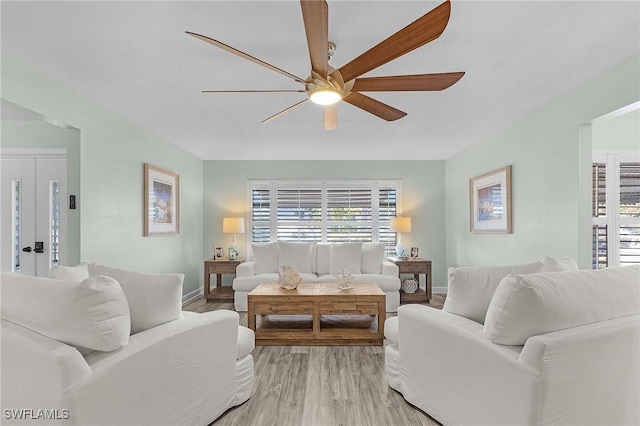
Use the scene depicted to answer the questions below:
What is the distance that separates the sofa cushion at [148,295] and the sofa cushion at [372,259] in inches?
142

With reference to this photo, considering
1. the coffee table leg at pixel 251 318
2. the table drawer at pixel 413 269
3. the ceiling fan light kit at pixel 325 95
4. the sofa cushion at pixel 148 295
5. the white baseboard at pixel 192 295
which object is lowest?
the white baseboard at pixel 192 295

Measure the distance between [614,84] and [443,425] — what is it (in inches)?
108

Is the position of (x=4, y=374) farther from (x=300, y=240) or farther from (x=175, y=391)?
(x=300, y=240)

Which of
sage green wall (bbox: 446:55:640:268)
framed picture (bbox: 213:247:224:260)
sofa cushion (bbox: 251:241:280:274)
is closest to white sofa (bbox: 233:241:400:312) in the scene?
sofa cushion (bbox: 251:241:280:274)

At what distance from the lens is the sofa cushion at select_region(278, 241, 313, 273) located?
5309 millimetres

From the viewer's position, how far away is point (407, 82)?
2117mm

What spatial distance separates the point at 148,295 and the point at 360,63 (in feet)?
5.70

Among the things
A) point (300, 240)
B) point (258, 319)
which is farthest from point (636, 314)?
point (300, 240)

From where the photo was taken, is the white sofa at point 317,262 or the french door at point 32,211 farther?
the white sofa at point 317,262

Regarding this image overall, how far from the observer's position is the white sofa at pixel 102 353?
4.58 feet

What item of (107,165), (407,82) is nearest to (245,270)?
(107,165)

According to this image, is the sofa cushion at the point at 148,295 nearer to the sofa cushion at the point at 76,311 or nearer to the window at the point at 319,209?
the sofa cushion at the point at 76,311

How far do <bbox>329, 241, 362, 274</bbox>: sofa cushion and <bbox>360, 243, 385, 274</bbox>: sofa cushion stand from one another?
8cm

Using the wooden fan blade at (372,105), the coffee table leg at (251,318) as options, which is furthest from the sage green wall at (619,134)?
the coffee table leg at (251,318)
